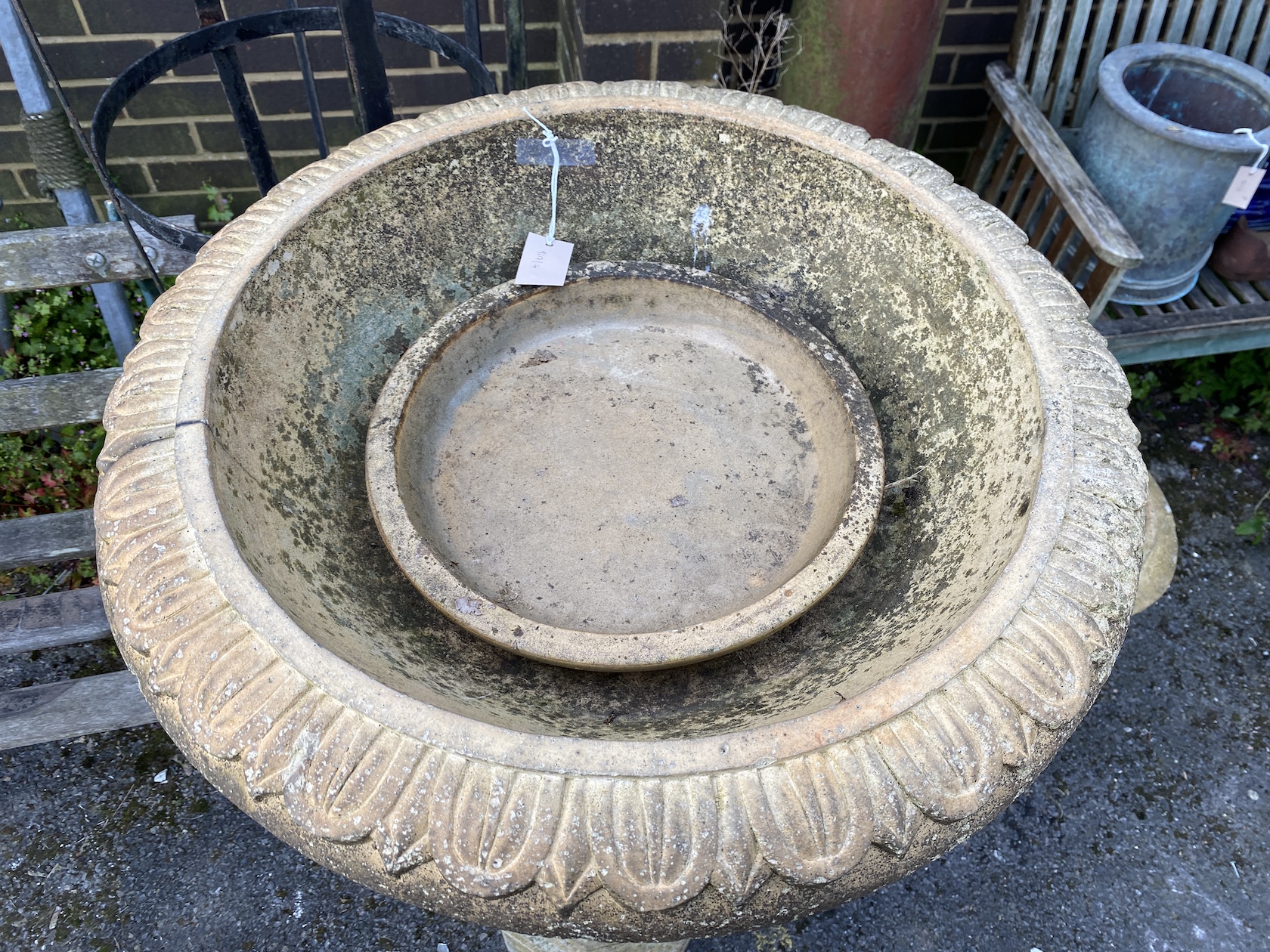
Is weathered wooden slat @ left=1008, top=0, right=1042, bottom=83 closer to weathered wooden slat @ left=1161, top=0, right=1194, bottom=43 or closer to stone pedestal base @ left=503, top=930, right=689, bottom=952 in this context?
weathered wooden slat @ left=1161, top=0, right=1194, bottom=43

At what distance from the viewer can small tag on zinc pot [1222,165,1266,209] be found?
224cm

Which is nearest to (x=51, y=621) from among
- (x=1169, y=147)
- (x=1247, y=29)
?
(x=1169, y=147)

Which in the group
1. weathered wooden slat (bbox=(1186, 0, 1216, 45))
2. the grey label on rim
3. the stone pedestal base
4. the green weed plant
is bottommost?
the stone pedestal base

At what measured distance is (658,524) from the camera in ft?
4.88

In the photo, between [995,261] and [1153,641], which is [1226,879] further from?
[995,261]

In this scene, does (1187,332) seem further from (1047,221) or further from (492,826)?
(492,826)

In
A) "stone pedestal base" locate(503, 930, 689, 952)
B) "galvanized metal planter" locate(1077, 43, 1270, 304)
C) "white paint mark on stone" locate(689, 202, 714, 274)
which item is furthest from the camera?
"galvanized metal planter" locate(1077, 43, 1270, 304)

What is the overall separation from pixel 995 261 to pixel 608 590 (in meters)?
0.83

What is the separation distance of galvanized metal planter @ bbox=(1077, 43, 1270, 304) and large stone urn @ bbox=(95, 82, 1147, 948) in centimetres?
114

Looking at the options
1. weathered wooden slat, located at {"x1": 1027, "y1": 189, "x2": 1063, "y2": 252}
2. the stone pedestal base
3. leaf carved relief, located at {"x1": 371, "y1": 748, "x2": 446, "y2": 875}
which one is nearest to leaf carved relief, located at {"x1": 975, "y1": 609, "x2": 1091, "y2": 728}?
leaf carved relief, located at {"x1": 371, "y1": 748, "x2": 446, "y2": 875}

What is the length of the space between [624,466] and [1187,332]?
1866 millimetres

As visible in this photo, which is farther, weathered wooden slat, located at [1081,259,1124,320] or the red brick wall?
the red brick wall

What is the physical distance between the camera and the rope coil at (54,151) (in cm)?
193

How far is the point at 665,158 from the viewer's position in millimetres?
1700
